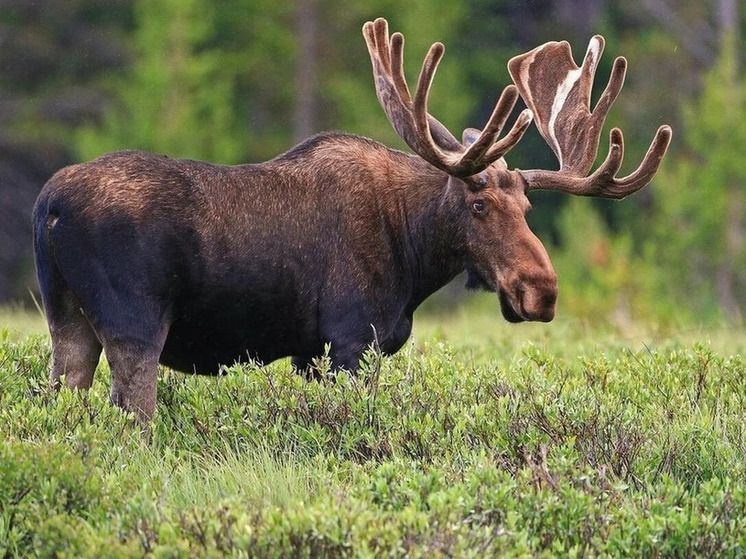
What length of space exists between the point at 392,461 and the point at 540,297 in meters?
1.38

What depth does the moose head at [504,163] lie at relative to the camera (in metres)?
7.62

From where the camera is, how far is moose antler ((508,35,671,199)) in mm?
8172

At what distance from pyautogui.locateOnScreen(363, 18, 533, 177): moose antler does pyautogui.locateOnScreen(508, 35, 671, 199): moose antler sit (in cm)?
49

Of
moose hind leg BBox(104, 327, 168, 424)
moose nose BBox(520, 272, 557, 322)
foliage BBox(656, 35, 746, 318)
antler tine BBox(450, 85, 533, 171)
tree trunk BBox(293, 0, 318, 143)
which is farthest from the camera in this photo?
tree trunk BBox(293, 0, 318, 143)

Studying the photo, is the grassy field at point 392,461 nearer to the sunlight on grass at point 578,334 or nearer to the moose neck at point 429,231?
A: the moose neck at point 429,231

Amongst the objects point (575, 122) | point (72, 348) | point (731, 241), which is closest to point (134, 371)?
point (72, 348)

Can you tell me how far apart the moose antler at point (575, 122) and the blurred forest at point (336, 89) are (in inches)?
619

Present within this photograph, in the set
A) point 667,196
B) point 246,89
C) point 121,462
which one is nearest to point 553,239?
point 667,196

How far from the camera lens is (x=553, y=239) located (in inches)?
1169

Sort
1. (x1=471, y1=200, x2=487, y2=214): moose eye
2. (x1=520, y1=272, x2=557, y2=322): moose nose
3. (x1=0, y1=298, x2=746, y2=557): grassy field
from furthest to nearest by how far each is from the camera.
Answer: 1. (x1=471, y1=200, x2=487, y2=214): moose eye
2. (x1=520, y1=272, x2=557, y2=322): moose nose
3. (x1=0, y1=298, x2=746, y2=557): grassy field

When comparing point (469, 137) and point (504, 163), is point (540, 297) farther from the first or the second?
point (469, 137)

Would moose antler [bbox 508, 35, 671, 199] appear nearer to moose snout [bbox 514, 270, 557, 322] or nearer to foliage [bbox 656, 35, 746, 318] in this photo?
moose snout [bbox 514, 270, 557, 322]

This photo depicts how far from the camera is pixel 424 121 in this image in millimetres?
7828

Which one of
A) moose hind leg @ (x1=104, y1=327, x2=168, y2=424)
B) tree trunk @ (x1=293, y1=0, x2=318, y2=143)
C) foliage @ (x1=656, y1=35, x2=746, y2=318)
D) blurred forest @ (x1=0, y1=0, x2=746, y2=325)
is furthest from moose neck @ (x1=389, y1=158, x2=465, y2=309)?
tree trunk @ (x1=293, y1=0, x2=318, y2=143)
